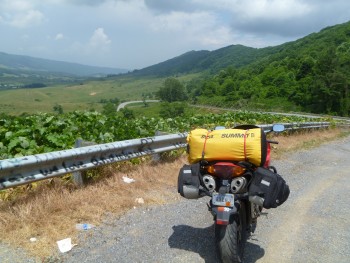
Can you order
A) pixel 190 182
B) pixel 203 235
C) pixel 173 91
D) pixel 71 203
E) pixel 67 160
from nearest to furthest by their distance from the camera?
pixel 190 182 → pixel 203 235 → pixel 71 203 → pixel 67 160 → pixel 173 91

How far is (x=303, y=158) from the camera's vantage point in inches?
468

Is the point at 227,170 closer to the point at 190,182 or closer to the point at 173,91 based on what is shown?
the point at 190,182

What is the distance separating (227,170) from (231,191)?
0.23 meters

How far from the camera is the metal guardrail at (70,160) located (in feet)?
15.7

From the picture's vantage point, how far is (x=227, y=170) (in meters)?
4.04

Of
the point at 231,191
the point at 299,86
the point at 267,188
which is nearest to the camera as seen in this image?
the point at 267,188

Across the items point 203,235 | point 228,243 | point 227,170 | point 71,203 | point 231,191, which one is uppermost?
point 227,170

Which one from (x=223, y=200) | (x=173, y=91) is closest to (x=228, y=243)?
(x=223, y=200)

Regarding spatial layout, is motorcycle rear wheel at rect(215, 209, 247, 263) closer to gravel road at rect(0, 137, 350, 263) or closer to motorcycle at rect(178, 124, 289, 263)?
motorcycle at rect(178, 124, 289, 263)

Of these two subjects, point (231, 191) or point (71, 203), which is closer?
point (231, 191)

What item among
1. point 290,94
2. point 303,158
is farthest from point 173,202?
point 290,94

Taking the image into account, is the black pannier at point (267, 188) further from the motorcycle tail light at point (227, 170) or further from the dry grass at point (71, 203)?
the dry grass at point (71, 203)

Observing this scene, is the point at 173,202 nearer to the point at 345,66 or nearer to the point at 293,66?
the point at 345,66

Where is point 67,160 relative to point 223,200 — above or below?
below
